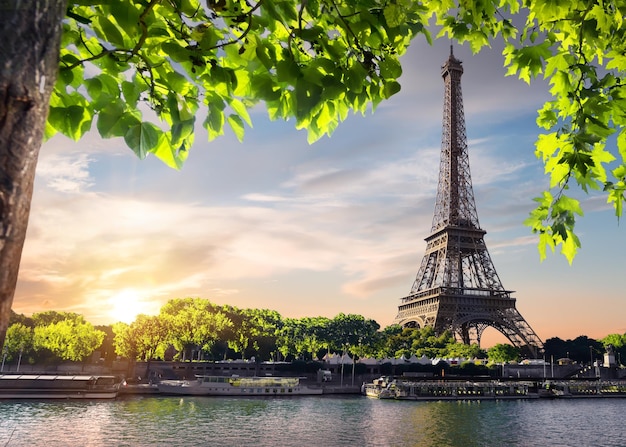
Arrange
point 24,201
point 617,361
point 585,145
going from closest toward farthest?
point 24,201 → point 585,145 → point 617,361

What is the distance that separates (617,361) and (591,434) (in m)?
75.9

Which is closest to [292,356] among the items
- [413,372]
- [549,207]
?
[413,372]

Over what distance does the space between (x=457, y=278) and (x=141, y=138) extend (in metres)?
89.0

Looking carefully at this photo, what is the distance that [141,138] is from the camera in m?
3.38

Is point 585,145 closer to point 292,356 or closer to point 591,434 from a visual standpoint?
point 591,434

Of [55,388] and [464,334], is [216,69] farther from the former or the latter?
[464,334]

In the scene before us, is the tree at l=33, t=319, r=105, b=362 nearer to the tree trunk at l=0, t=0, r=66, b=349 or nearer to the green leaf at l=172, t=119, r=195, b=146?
the green leaf at l=172, t=119, r=195, b=146

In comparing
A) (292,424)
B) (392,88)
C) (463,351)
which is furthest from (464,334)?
(392,88)

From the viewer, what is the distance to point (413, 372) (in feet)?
258

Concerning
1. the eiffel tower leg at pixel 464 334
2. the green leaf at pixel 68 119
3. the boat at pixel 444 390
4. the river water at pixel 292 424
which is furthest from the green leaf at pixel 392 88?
the eiffel tower leg at pixel 464 334

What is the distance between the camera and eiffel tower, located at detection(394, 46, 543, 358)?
273 feet

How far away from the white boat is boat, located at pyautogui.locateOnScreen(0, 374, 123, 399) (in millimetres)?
7405

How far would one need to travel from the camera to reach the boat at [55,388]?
157 feet

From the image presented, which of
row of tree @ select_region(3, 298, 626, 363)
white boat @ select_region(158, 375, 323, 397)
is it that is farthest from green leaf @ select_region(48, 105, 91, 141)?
row of tree @ select_region(3, 298, 626, 363)
